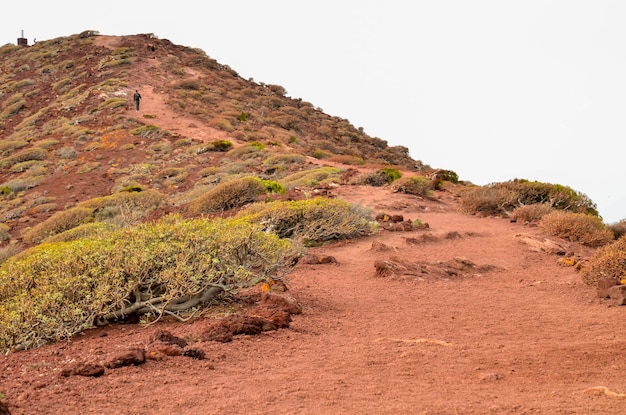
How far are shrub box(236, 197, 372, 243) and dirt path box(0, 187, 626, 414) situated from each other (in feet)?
8.77

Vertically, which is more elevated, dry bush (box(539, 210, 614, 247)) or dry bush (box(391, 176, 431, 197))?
dry bush (box(391, 176, 431, 197))

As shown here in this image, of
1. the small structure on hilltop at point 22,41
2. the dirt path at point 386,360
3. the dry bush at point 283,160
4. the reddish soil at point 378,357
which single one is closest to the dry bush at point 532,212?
the reddish soil at point 378,357

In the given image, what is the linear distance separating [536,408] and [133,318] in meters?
4.25

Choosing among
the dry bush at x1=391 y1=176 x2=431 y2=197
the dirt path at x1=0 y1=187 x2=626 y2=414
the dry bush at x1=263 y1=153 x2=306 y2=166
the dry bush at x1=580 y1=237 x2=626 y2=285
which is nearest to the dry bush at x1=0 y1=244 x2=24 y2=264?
the dry bush at x1=263 y1=153 x2=306 y2=166

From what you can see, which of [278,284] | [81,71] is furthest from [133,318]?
[81,71]

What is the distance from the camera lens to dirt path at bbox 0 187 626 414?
3816mm

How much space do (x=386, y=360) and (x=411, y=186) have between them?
12.4 meters

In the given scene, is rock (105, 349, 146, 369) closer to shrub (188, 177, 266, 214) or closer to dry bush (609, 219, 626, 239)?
shrub (188, 177, 266, 214)

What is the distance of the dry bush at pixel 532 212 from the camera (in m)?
13.2

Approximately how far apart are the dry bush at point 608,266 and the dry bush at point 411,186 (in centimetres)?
899

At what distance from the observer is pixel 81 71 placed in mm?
45125

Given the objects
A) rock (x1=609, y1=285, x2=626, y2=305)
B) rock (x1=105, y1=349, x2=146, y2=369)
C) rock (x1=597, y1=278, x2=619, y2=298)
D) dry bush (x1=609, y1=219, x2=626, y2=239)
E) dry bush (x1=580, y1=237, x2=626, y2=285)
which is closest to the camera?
rock (x1=105, y1=349, x2=146, y2=369)

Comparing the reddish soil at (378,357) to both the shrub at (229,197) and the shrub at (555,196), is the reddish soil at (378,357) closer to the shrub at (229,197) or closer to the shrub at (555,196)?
the shrub at (555,196)

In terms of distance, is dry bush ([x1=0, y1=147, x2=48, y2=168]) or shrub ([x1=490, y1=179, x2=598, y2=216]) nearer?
shrub ([x1=490, y1=179, x2=598, y2=216])
